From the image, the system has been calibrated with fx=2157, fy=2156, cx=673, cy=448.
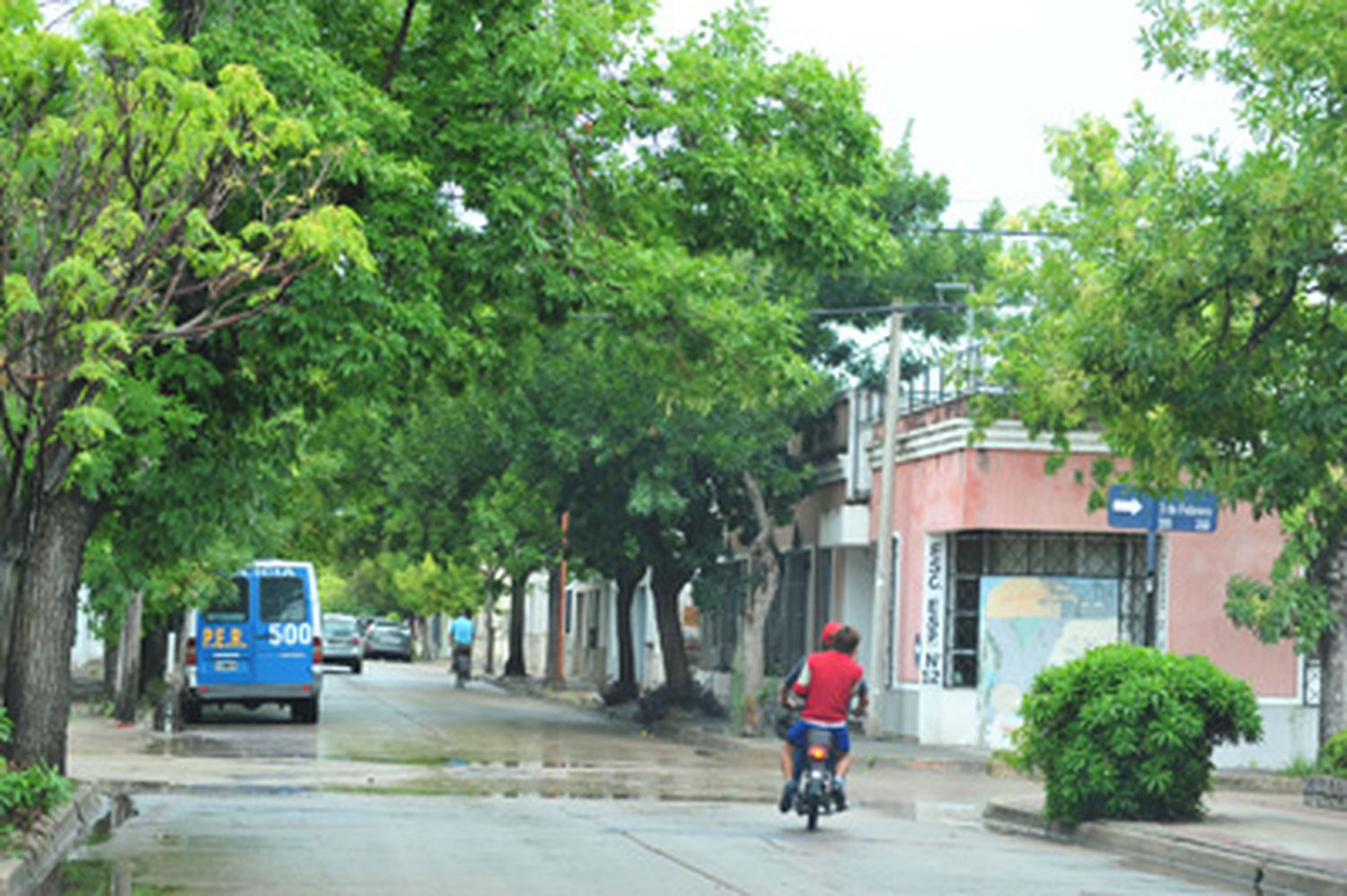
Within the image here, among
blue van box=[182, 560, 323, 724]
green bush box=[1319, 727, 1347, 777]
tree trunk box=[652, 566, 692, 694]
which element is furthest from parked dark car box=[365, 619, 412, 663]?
green bush box=[1319, 727, 1347, 777]

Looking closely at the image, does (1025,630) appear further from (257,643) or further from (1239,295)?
(1239,295)

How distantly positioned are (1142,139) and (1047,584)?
11552mm

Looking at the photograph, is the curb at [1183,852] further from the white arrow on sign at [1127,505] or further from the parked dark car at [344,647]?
the parked dark car at [344,647]

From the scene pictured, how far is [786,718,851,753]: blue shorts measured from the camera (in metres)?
17.3

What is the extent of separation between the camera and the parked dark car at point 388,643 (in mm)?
85938

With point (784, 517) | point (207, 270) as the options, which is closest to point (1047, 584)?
point (784, 517)

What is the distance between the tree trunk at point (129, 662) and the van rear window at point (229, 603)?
1018 millimetres

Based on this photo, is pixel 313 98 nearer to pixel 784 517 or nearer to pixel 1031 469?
pixel 1031 469

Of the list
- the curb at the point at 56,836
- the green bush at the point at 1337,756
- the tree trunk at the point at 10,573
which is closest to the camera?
the curb at the point at 56,836

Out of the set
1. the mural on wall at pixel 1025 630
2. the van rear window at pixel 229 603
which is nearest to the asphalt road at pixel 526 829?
the van rear window at pixel 229 603

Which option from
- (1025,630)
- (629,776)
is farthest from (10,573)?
(1025,630)

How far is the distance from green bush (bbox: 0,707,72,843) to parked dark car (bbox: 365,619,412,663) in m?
72.6

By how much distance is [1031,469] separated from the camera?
31.2 m

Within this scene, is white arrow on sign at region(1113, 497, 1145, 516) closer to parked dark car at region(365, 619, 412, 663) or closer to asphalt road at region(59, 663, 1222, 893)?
asphalt road at region(59, 663, 1222, 893)
